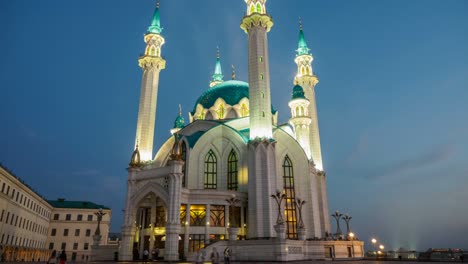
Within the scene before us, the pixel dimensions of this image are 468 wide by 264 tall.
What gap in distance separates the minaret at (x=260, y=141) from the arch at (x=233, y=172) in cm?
431

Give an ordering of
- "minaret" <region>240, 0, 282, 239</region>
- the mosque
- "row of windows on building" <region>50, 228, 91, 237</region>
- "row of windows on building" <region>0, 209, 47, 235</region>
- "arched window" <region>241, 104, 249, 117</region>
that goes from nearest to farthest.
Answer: the mosque < "minaret" <region>240, 0, 282, 239</region> < "row of windows on building" <region>0, 209, 47, 235</region> < "arched window" <region>241, 104, 249, 117</region> < "row of windows on building" <region>50, 228, 91, 237</region>

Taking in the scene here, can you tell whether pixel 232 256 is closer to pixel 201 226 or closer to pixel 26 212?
pixel 201 226

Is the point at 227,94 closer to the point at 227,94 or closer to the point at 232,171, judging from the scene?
the point at 227,94

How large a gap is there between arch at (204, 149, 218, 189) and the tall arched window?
362 inches

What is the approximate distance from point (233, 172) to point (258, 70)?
13.5 metres

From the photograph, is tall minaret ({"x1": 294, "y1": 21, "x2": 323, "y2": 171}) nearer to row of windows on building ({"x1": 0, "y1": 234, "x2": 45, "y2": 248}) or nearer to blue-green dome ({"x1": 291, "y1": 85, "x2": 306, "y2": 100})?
blue-green dome ({"x1": 291, "y1": 85, "x2": 306, "y2": 100})

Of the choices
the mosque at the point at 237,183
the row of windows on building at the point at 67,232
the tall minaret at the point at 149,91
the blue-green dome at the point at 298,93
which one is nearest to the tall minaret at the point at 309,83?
the mosque at the point at 237,183

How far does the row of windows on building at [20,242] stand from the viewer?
45138mm

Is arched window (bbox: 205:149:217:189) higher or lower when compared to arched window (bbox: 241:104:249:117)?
lower

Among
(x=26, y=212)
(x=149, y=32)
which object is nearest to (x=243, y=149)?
(x=149, y=32)

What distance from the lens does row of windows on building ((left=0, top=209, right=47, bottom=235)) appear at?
45.0 metres

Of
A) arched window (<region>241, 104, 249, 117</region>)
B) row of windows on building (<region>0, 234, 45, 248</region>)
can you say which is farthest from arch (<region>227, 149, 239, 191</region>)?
row of windows on building (<region>0, 234, 45, 248</region>)

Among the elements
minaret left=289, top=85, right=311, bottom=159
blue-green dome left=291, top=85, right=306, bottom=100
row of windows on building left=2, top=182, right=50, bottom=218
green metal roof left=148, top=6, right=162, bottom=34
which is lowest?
row of windows on building left=2, top=182, right=50, bottom=218

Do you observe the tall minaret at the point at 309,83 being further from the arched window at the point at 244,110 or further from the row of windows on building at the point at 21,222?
the row of windows on building at the point at 21,222
